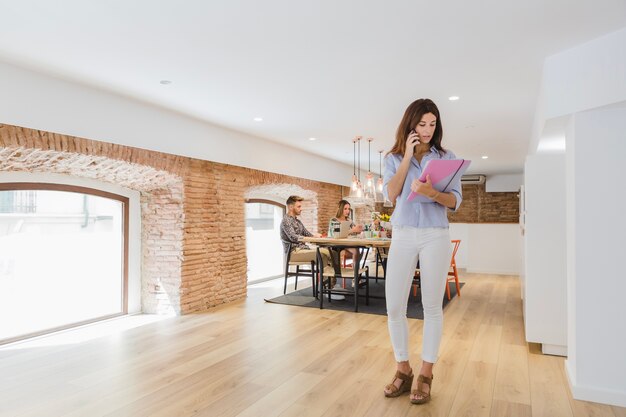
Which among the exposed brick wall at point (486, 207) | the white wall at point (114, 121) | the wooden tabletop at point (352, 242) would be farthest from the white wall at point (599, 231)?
the exposed brick wall at point (486, 207)

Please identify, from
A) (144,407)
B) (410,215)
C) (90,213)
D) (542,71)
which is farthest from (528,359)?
(90,213)

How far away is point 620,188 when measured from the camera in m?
2.49

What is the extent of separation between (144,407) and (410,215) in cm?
175

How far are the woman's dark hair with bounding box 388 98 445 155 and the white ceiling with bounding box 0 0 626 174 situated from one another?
57 cm

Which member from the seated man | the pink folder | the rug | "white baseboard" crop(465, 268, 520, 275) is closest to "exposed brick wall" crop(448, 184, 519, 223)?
"white baseboard" crop(465, 268, 520, 275)

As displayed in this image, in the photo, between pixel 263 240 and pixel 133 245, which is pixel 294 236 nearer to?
pixel 133 245

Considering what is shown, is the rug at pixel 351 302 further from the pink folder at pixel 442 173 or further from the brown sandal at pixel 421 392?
the pink folder at pixel 442 173

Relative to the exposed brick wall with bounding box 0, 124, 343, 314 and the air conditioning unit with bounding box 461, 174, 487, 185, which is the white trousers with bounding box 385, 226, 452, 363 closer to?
the exposed brick wall with bounding box 0, 124, 343, 314

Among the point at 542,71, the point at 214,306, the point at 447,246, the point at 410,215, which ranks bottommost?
the point at 214,306

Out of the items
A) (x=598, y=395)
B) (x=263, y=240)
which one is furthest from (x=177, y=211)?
(x=598, y=395)

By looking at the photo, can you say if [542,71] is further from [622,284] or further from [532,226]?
[622,284]

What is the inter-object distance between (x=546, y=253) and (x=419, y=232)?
167 centimetres

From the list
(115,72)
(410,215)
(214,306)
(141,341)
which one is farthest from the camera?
(214,306)

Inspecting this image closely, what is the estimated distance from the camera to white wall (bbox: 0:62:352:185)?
10.8ft
